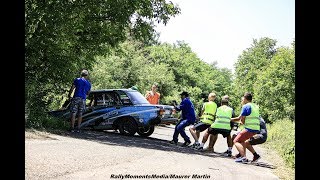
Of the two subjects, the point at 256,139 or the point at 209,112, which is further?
the point at 209,112

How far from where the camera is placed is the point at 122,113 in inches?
568

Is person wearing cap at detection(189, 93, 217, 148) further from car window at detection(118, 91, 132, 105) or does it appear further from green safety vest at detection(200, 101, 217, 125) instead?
car window at detection(118, 91, 132, 105)

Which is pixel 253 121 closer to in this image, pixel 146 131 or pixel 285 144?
pixel 285 144

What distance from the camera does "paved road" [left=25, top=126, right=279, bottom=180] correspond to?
7.04 m

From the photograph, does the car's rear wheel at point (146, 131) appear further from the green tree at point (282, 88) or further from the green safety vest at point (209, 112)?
the green tree at point (282, 88)

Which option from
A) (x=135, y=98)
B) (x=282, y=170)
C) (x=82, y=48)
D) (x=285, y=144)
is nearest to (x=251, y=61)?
(x=82, y=48)

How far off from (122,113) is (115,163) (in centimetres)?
623

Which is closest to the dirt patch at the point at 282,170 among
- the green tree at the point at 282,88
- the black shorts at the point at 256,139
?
the black shorts at the point at 256,139

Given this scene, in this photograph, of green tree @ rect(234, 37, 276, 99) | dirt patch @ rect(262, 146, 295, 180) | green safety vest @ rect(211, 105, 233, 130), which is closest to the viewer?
dirt patch @ rect(262, 146, 295, 180)

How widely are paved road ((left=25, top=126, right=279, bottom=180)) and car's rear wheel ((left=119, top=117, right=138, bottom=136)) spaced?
115 inches

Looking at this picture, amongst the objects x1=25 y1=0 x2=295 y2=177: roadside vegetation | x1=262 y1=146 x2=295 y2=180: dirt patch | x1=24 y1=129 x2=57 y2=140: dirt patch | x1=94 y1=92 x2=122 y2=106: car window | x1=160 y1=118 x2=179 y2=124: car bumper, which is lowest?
x1=262 y1=146 x2=295 y2=180: dirt patch

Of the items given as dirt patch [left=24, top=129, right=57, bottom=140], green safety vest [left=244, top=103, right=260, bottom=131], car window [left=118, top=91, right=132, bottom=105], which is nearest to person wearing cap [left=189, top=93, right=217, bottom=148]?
green safety vest [left=244, top=103, right=260, bottom=131]
